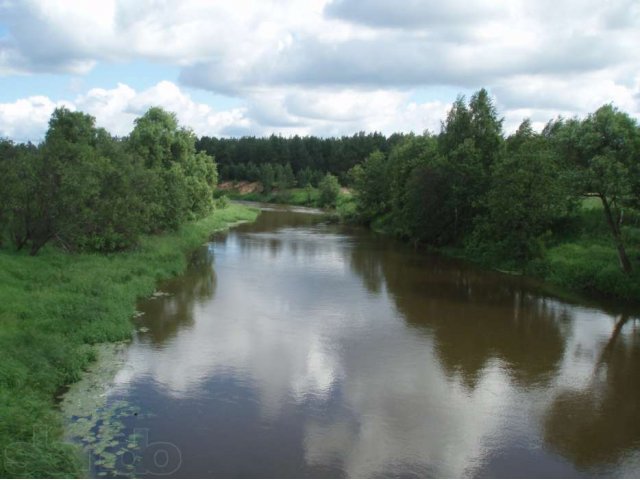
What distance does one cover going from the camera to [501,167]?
36656mm

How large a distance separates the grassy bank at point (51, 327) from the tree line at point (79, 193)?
1313 millimetres

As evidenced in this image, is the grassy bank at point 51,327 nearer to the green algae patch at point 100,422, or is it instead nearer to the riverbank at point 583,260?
the green algae patch at point 100,422

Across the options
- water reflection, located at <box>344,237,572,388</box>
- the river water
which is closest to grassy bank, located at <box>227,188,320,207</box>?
water reflection, located at <box>344,237,572,388</box>

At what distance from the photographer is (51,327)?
708 inches

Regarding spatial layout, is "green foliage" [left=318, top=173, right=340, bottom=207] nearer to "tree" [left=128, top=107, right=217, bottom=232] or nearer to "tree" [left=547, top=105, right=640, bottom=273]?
"tree" [left=128, top=107, right=217, bottom=232]

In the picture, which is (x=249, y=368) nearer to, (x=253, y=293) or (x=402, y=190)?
(x=253, y=293)

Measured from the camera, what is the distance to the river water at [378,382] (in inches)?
486

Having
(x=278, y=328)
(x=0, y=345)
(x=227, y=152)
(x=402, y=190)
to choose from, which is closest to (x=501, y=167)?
(x=402, y=190)

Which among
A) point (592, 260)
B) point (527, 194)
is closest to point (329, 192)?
point (527, 194)

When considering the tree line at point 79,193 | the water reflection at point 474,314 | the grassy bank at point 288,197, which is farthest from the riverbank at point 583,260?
the grassy bank at point 288,197

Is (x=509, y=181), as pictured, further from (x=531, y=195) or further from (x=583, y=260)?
(x=583, y=260)

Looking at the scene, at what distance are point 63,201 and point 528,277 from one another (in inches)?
979

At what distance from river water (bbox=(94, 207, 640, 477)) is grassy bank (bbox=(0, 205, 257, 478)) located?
130 cm

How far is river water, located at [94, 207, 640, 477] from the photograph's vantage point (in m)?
12.3
